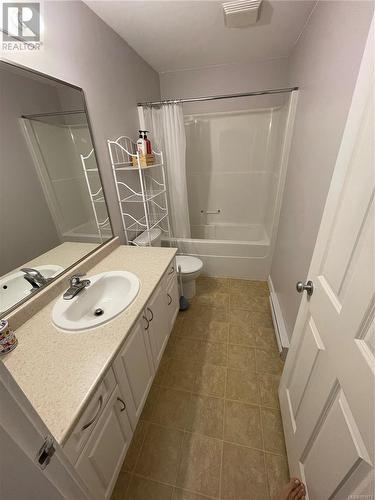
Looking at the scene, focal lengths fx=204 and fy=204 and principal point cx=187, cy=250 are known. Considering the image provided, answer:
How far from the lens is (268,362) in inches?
62.3

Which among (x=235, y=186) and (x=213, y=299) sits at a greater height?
(x=235, y=186)

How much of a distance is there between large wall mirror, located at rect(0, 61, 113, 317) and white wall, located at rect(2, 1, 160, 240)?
96 millimetres

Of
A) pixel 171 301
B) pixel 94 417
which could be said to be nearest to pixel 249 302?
pixel 171 301

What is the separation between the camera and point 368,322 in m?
0.54

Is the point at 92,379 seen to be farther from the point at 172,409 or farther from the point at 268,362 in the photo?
the point at 268,362

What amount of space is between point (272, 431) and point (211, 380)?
0.44 metres

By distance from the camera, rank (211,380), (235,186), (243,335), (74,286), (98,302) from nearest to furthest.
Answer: (74,286)
(98,302)
(211,380)
(243,335)
(235,186)

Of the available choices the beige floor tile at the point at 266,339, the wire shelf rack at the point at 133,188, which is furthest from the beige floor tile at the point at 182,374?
the wire shelf rack at the point at 133,188

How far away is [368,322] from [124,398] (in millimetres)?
989

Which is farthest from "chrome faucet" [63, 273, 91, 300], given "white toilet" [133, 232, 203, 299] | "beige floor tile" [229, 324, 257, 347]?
"beige floor tile" [229, 324, 257, 347]

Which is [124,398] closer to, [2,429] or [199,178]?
[2,429]

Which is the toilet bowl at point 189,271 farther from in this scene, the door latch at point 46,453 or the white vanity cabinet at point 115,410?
the door latch at point 46,453

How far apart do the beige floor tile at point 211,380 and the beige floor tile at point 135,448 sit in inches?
15.3

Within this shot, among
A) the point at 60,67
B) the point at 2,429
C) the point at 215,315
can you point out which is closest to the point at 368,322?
the point at 2,429
